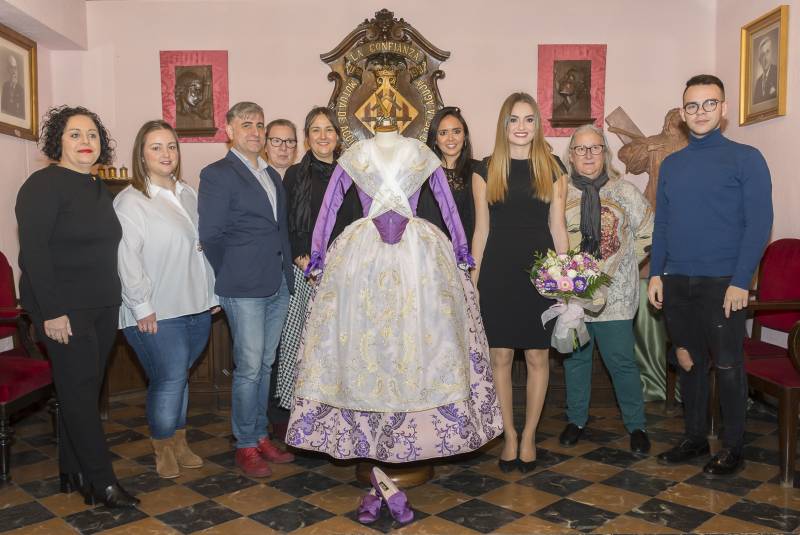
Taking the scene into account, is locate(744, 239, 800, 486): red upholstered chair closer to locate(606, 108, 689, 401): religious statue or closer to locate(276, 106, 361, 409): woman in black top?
locate(606, 108, 689, 401): religious statue

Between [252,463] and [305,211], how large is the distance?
4.36 feet

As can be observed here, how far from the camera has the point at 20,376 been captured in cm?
353

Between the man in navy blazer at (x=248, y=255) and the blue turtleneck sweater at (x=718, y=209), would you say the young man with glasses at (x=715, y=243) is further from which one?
the man in navy blazer at (x=248, y=255)

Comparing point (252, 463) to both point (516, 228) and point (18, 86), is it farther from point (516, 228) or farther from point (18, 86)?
point (18, 86)

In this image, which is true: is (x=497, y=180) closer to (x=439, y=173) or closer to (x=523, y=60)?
(x=439, y=173)

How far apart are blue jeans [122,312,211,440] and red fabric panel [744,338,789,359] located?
303cm

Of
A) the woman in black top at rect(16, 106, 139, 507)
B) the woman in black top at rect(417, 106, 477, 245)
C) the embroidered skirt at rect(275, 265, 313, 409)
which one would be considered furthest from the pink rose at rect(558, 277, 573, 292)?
the woman in black top at rect(16, 106, 139, 507)

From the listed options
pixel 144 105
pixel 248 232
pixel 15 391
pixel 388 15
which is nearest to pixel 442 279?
pixel 248 232

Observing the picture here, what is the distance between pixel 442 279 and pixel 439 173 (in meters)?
0.56

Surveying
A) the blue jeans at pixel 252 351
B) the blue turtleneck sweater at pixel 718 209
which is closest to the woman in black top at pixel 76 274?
the blue jeans at pixel 252 351

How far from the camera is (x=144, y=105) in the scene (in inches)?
225

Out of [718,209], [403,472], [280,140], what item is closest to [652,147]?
[718,209]

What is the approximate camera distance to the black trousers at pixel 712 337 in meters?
3.31

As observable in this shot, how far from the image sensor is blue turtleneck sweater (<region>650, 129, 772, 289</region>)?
3.19m
